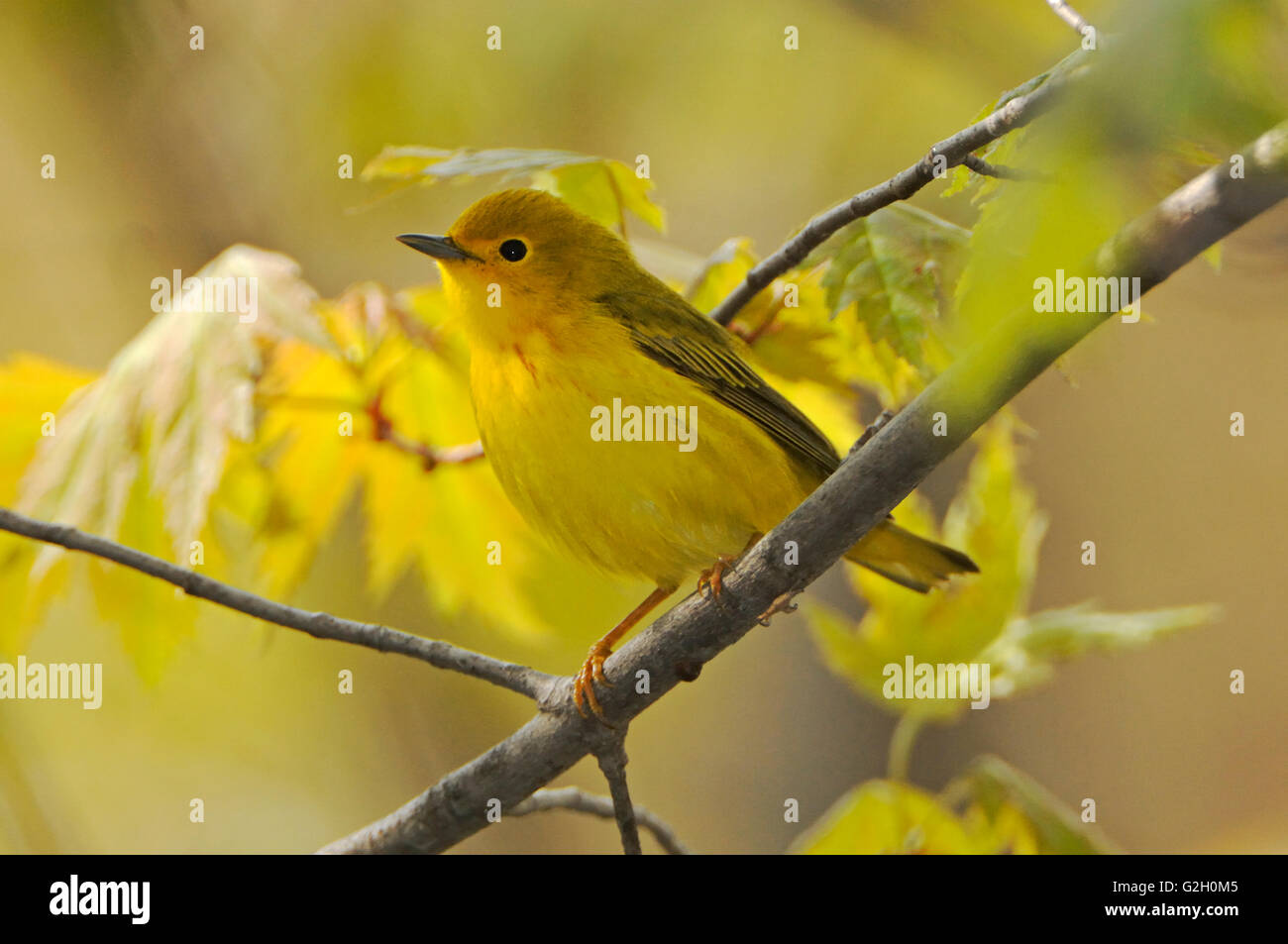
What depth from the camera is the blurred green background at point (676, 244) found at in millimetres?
5105

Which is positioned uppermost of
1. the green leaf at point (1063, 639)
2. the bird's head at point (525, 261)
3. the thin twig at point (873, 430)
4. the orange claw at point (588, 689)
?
the bird's head at point (525, 261)

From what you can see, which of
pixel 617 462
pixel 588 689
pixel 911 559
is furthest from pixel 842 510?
pixel 911 559

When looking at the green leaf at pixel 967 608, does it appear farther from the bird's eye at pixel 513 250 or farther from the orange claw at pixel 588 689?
the bird's eye at pixel 513 250

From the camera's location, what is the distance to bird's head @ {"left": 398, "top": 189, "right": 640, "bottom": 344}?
303 cm

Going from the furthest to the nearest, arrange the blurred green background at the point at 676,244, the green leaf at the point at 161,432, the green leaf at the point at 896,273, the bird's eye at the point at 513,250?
the blurred green background at the point at 676,244, the bird's eye at the point at 513,250, the green leaf at the point at 161,432, the green leaf at the point at 896,273

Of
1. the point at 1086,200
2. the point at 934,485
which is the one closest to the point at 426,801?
the point at 1086,200

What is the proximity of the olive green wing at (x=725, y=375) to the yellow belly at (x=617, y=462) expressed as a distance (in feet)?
0.15

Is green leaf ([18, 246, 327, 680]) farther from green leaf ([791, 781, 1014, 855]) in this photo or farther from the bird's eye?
green leaf ([791, 781, 1014, 855])

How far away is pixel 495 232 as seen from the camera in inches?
126

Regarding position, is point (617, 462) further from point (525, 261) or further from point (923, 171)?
point (923, 171)

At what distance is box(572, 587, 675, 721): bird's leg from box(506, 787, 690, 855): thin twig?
0.99 ft

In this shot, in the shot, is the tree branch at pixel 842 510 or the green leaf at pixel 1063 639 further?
the green leaf at pixel 1063 639

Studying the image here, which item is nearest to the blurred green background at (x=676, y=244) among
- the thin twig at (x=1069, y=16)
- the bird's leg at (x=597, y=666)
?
the bird's leg at (x=597, y=666)
